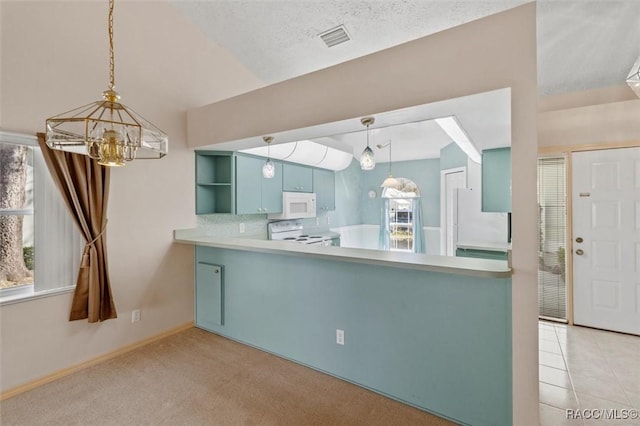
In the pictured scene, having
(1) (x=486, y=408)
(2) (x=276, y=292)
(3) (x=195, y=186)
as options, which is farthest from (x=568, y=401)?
(3) (x=195, y=186)

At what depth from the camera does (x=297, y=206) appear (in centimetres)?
465

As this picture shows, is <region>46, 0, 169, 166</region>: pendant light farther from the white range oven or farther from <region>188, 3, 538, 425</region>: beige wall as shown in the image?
the white range oven

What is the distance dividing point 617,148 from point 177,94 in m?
5.02

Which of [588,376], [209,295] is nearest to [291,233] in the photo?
[209,295]

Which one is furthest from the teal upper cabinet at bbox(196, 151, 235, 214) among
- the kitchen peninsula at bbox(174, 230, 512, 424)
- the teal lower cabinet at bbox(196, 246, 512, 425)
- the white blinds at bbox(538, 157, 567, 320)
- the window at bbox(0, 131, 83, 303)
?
the white blinds at bbox(538, 157, 567, 320)

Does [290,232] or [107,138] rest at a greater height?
[107,138]

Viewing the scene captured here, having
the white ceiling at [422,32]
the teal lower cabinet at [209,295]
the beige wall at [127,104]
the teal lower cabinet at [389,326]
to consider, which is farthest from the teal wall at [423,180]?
the teal lower cabinet at [209,295]

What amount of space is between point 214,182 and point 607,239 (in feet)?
15.6

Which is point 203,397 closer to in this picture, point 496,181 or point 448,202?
point 496,181

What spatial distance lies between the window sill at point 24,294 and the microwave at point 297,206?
102 inches

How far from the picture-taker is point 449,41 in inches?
71.1

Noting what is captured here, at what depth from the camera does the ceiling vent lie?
120 inches

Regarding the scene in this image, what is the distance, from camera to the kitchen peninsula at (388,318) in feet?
5.97

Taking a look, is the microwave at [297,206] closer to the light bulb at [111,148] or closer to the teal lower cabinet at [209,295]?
the teal lower cabinet at [209,295]
